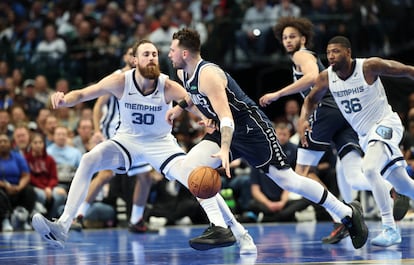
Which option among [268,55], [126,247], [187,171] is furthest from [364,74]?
[268,55]

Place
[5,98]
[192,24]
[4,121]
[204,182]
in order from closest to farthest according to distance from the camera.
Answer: [204,182] < [4,121] < [5,98] < [192,24]

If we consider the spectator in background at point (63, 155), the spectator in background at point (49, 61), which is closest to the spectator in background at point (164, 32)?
the spectator in background at point (49, 61)

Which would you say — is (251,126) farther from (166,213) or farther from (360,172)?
(166,213)

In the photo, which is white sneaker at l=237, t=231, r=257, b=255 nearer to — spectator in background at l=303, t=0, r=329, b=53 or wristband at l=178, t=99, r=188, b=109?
wristband at l=178, t=99, r=188, b=109

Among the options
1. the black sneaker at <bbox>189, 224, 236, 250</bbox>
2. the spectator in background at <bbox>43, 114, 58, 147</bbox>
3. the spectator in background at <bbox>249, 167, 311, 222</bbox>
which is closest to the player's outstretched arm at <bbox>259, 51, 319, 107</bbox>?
the black sneaker at <bbox>189, 224, 236, 250</bbox>

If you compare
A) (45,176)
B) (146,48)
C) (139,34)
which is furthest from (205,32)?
(146,48)

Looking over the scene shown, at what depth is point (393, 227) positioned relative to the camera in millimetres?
8352

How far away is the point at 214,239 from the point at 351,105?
2.12 meters

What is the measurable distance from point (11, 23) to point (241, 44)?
17.9 ft

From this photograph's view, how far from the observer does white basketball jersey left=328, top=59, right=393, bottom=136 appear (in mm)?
8477

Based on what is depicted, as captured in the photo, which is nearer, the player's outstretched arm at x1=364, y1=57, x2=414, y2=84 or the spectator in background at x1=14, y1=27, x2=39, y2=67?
the player's outstretched arm at x1=364, y1=57, x2=414, y2=84

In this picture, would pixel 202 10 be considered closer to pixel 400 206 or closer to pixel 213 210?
pixel 400 206

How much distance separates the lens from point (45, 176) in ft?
41.6

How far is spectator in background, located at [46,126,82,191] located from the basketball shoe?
241 inches
